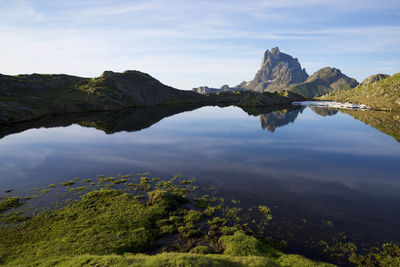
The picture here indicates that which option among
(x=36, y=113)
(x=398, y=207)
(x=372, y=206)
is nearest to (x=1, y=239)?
(x=372, y=206)

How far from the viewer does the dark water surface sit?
26.4 m

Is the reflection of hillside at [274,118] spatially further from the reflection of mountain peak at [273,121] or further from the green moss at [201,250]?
the green moss at [201,250]

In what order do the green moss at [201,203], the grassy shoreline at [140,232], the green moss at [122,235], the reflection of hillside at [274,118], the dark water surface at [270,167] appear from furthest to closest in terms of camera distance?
the reflection of hillside at [274,118] < the green moss at [201,203] < the dark water surface at [270,167] < the grassy shoreline at [140,232] < the green moss at [122,235]

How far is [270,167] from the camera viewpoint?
1799 inches

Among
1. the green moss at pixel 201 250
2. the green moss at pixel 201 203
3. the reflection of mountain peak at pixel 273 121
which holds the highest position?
the reflection of mountain peak at pixel 273 121

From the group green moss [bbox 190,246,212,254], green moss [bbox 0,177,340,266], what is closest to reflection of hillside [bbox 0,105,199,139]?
green moss [bbox 0,177,340,266]

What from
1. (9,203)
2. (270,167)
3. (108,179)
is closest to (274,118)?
(270,167)

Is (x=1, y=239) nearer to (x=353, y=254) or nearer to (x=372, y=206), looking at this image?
(x=353, y=254)

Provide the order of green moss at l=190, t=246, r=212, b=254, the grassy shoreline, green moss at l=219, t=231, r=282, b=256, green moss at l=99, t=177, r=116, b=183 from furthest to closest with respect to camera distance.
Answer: green moss at l=99, t=177, r=116, b=183
green moss at l=190, t=246, r=212, b=254
green moss at l=219, t=231, r=282, b=256
the grassy shoreline

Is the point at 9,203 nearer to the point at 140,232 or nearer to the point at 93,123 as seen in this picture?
the point at 140,232

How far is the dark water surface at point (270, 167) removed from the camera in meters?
26.4

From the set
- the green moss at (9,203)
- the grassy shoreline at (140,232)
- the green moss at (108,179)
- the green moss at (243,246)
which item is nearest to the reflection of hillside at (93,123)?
the green moss at (108,179)

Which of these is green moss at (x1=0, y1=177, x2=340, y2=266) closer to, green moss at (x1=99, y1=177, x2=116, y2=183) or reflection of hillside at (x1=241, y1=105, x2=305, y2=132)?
green moss at (x1=99, y1=177, x2=116, y2=183)

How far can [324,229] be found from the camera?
79.5 ft
